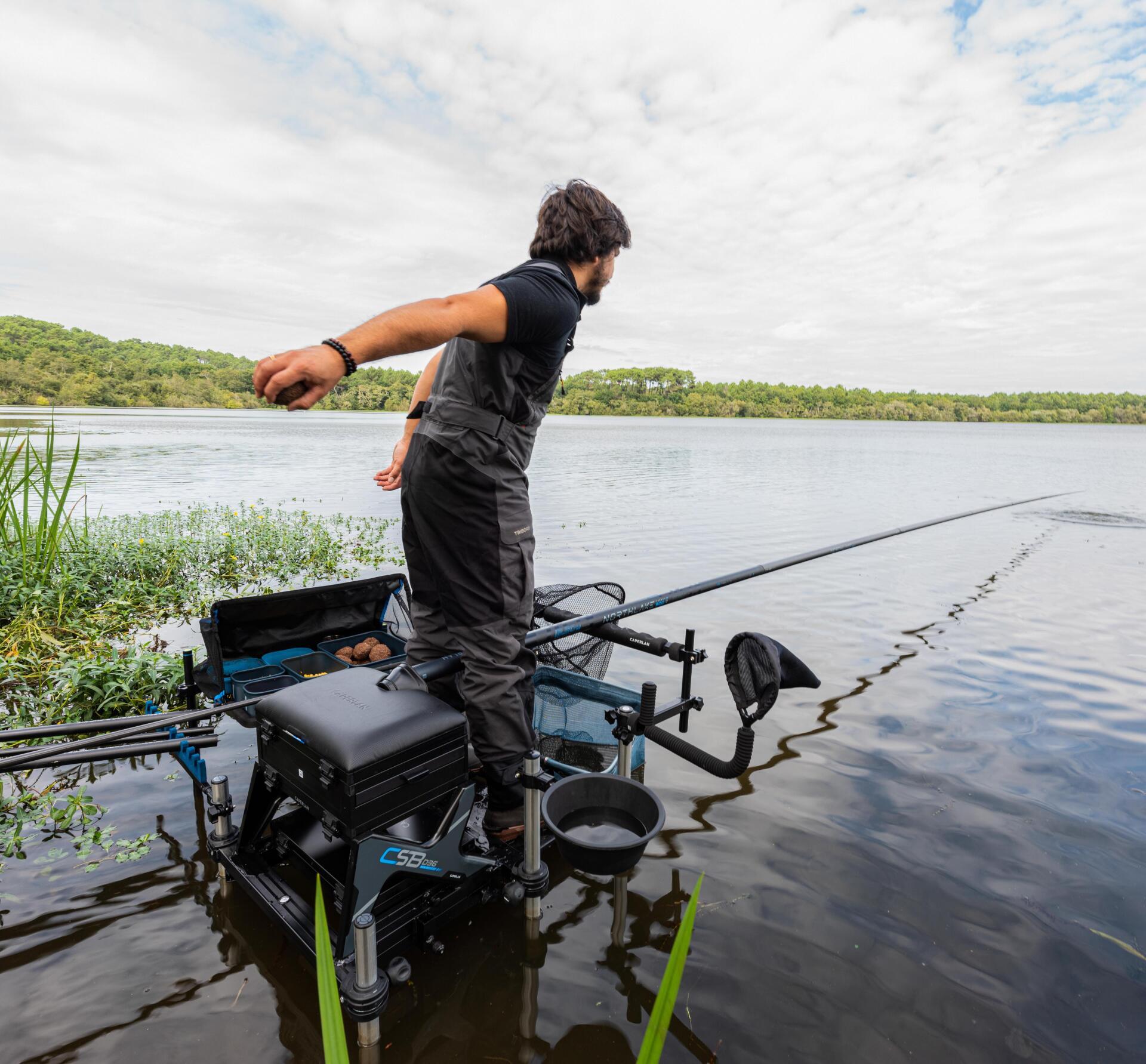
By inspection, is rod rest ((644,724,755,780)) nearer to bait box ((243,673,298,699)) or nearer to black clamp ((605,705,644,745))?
black clamp ((605,705,644,745))

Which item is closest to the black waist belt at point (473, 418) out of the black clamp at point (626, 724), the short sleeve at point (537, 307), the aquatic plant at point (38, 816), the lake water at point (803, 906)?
the short sleeve at point (537, 307)

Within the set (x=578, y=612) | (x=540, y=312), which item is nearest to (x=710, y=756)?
(x=578, y=612)

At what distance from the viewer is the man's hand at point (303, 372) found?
1572mm

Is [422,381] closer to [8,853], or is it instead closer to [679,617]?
[8,853]

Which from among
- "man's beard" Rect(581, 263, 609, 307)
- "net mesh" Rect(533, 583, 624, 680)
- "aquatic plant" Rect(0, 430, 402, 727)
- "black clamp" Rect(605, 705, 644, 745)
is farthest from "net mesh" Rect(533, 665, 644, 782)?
"aquatic plant" Rect(0, 430, 402, 727)

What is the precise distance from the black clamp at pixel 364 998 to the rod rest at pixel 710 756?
4.37ft

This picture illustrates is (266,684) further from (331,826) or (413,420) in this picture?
(331,826)

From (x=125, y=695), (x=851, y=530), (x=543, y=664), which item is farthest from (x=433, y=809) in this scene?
(x=851, y=530)

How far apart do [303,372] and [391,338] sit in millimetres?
265

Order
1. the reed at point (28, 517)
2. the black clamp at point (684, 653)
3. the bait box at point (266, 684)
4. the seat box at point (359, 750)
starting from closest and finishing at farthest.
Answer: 1. the seat box at point (359, 750)
2. the black clamp at point (684, 653)
3. the bait box at point (266, 684)
4. the reed at point (28, 517)

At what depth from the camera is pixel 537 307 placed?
83.5 inches

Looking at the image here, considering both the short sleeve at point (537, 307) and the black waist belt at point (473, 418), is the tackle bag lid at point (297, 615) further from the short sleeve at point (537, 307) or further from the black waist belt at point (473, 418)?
the short sleeve at point (537, 307)

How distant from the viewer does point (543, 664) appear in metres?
3.80

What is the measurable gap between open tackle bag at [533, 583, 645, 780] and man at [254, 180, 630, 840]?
2.64ft
